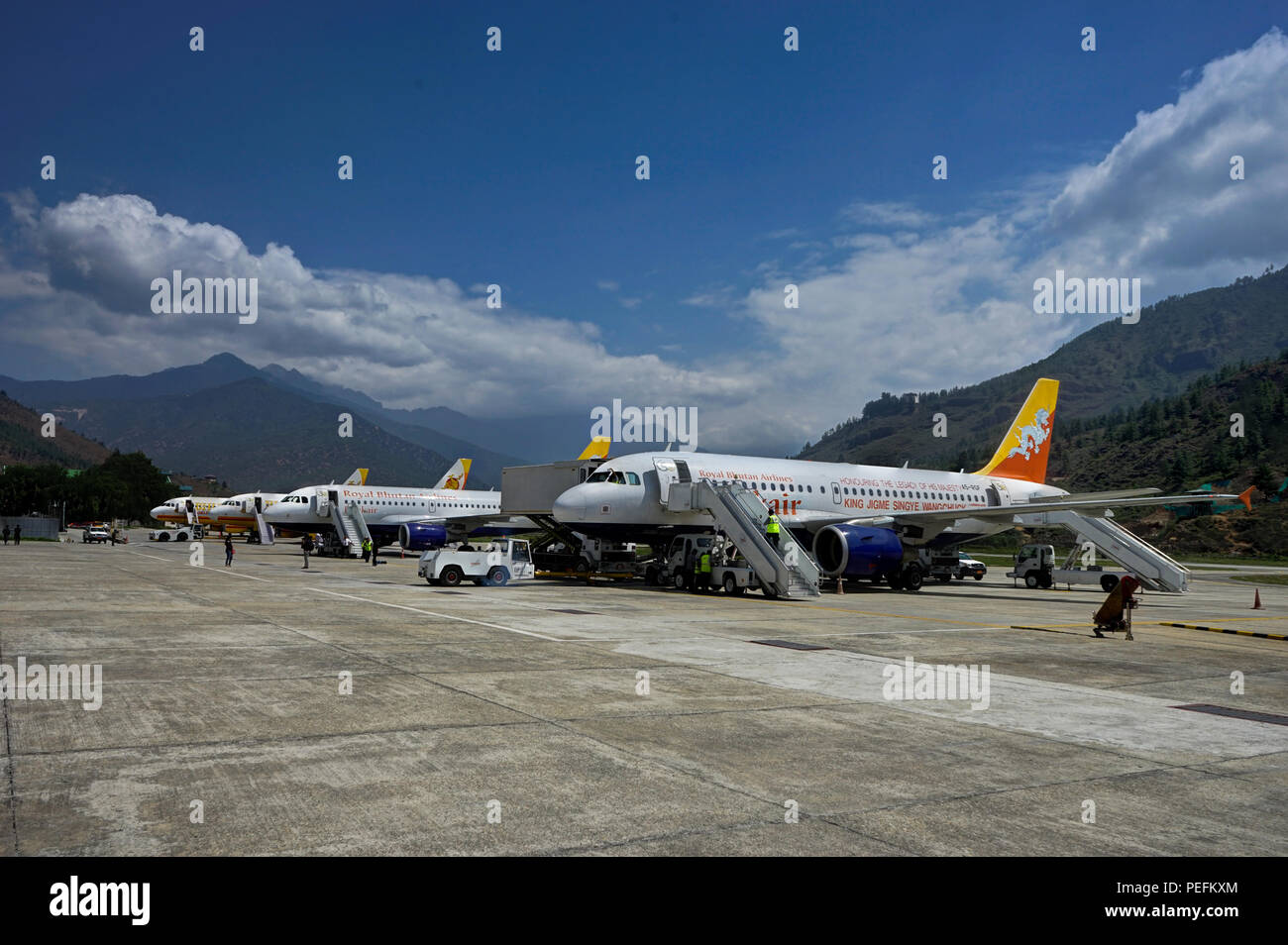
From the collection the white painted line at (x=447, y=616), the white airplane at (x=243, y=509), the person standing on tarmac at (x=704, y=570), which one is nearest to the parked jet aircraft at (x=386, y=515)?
the white airplane at (x=243, y=509)

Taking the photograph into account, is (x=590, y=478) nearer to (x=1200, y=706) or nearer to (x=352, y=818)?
(x=1200, y=706)

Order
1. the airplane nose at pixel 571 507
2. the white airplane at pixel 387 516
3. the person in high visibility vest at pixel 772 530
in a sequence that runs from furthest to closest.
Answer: the white airplane at pixel 387 516, the airplane nose at pixel 571 507, the person in high visibility vest at pixel 772 530

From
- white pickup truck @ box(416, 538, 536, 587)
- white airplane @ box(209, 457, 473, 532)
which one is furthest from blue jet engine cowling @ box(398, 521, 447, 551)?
white pickup truck @ box(416, 538, 536, 587)

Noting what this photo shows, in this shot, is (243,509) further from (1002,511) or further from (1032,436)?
(1002,511)

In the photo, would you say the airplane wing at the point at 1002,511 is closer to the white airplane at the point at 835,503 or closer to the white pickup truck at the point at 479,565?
the white airplane at the point at 835,503

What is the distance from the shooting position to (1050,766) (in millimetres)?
7324

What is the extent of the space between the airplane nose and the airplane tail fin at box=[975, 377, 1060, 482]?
21.6 metres

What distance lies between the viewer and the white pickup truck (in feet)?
92.9

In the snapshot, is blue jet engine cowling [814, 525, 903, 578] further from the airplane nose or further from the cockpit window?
the airplane nose

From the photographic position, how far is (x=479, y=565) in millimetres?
29188

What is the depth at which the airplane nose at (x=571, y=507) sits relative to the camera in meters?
28.6

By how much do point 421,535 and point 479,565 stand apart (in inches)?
967

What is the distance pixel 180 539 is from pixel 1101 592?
7384cm

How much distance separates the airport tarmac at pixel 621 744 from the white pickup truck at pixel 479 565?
442 inches
